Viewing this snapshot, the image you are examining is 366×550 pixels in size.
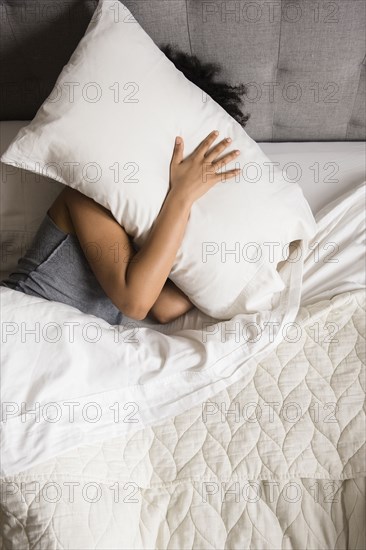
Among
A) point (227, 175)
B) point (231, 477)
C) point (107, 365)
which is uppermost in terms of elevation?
point (227, 175)

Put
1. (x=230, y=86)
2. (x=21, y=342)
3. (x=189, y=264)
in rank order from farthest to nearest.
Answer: (x=230, y=86) < (x=189, y=264) < (x=21, y=342)

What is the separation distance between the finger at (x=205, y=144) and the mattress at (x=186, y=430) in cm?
31

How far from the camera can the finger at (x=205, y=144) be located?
42.2 inches

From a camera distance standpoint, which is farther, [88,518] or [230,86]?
[230,86]

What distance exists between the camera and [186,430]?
0.99 meters

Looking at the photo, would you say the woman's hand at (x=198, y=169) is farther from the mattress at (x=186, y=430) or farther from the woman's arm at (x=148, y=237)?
the mattress at (x=186, y=430)

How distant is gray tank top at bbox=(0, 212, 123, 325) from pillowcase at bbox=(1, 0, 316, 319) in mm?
126

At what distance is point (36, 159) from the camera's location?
39.5 inches

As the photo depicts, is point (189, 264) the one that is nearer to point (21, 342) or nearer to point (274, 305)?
point (274, 305)

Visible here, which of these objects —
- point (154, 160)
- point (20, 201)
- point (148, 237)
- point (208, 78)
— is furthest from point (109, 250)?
point (208, 78)

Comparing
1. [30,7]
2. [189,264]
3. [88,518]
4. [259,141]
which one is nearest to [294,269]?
[189,264]

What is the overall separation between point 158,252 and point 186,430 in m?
0.32

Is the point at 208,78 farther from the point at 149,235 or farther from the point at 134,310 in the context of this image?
the point at 134,310

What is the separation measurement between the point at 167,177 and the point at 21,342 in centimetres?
39
